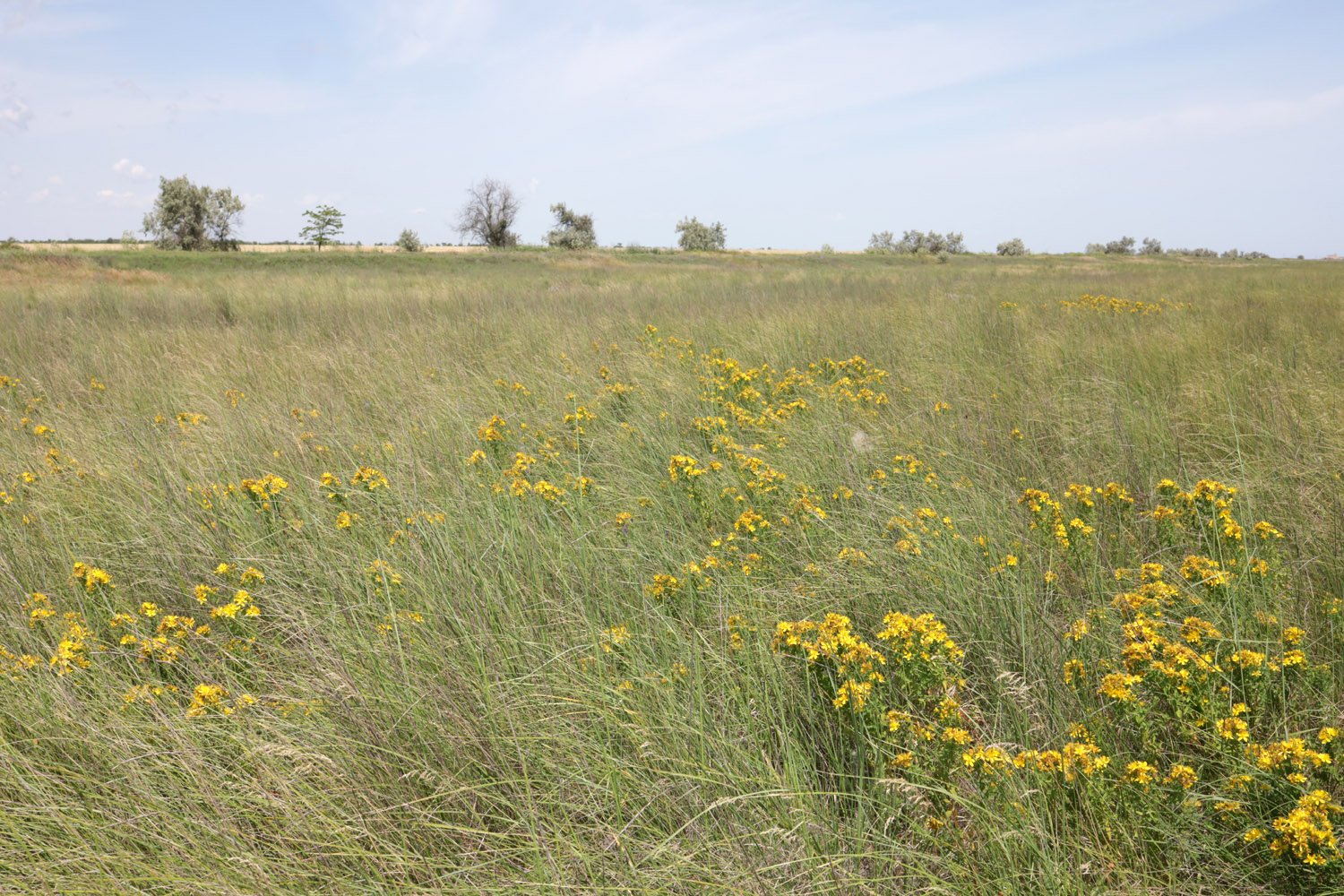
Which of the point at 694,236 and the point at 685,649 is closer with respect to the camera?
the point at 685,649

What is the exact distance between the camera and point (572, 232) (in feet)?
186

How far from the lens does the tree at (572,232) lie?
55406 millimetres

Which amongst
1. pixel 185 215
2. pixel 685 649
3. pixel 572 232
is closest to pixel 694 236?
pixel 572 232

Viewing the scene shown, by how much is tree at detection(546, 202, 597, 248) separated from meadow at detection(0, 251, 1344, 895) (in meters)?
53.8

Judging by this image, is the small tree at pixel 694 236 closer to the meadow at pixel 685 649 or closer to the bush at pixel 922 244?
the bush at pixel 922 244

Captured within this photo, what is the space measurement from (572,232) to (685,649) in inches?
2308

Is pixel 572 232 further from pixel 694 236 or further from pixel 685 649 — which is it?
pixel 685 649

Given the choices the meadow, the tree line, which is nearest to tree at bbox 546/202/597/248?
the tree line

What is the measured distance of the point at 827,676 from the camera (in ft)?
5.42

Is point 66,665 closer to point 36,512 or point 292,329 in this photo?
point 36,512

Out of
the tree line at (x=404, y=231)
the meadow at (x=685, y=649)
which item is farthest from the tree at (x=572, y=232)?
the meadow at (x=685, y=649)

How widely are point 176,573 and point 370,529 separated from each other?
0.75m

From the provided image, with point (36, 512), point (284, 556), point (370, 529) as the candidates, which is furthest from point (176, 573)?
point (36, 512)

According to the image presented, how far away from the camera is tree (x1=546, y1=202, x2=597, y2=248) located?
5541cm
